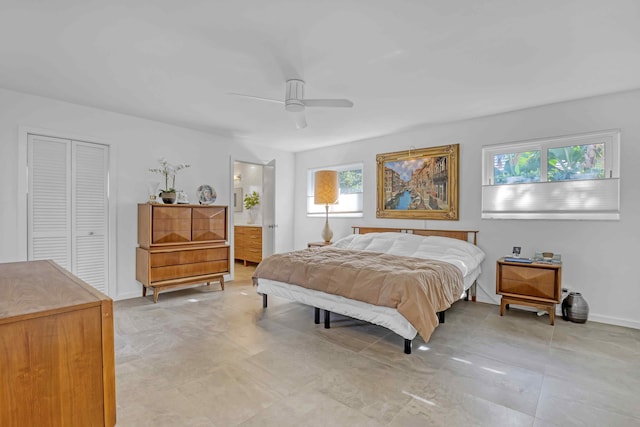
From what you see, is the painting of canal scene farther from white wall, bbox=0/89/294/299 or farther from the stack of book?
white wall, bbox=0/89/294/299

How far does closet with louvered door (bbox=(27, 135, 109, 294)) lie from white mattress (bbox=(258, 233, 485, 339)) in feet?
7.25

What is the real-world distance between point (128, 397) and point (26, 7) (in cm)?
258

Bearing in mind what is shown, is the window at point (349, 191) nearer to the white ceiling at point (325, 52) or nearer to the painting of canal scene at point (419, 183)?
the painting of canal scene at point (419, 183)

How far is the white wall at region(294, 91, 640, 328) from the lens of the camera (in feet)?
11.1

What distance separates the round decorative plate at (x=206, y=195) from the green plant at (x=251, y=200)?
246 centimetres

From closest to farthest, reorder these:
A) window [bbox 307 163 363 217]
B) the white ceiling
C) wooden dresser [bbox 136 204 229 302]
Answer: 1. the white ceiling
2. wooden dresser [bbox 136 204 229 302]
3. window [bbox 307 163 363 217]

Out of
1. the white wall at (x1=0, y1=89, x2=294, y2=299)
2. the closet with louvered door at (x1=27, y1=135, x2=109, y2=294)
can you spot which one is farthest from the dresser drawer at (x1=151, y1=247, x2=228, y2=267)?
the closet with louvered door at (x1=27, y1=135, x2=109, y2=294)

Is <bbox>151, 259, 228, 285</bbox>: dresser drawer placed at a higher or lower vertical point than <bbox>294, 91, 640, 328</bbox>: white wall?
lower

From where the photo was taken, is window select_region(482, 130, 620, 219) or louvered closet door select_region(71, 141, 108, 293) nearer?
window select_region(482, 130, 620, 219)

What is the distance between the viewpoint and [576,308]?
137 inches

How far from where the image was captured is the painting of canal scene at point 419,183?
181 inches

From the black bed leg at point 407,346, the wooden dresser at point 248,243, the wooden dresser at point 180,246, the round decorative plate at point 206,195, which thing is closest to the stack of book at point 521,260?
the black bed leg at point 407,346

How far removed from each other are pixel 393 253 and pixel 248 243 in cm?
381

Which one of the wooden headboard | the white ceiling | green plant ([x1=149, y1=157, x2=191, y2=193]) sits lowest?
the wooden headboard
